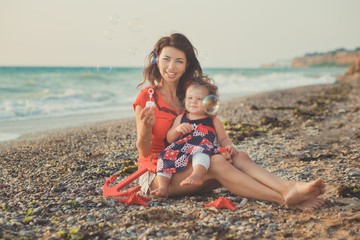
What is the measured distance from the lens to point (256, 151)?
6395mm

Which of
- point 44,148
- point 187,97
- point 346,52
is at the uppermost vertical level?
point 346,52

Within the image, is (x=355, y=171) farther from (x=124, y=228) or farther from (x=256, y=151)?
(x=124, y=228)

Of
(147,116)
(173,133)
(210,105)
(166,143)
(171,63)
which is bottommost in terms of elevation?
(166,143)

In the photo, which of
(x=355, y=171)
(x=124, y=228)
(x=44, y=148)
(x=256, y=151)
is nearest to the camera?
(x=124, y=228)

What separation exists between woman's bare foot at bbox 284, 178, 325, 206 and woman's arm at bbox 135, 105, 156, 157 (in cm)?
165

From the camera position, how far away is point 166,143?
431cm

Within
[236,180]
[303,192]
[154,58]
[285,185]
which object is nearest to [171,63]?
[154,58]

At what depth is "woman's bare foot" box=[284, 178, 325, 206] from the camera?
3.23 metres

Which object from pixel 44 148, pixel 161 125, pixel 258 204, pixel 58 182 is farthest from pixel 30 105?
pixel 258 204

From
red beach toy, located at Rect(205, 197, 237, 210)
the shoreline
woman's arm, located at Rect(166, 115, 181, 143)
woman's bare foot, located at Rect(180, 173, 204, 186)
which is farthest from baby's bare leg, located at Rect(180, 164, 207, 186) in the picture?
the shoreline

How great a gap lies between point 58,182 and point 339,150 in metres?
4.73

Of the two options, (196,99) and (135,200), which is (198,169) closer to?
(135,200)

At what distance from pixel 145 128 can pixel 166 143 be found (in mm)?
509

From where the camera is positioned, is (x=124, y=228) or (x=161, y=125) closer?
(x=124, y=228)
